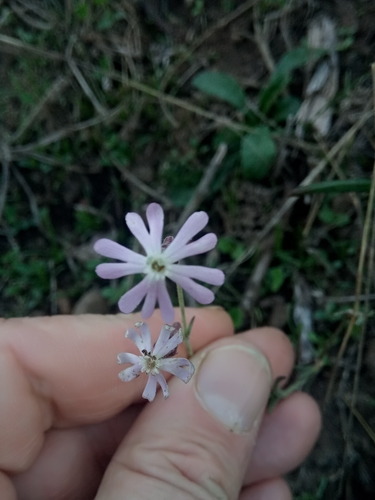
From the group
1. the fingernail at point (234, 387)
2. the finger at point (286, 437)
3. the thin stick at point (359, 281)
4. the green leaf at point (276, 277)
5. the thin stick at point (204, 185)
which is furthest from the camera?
the thin stick at point (204, 185)

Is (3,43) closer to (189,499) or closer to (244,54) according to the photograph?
(244,54)

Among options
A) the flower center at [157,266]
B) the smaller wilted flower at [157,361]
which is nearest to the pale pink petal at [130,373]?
the smaller wilted flower at [157,361]

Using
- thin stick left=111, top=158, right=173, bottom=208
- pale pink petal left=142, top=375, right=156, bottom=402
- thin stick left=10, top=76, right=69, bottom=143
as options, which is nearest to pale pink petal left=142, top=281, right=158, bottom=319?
pale pink petal left=142, top=375, right=156, bottom=402

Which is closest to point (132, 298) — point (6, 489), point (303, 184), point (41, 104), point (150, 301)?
point (150, 301)

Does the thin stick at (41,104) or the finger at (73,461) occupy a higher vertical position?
the thin stick at (41,104)

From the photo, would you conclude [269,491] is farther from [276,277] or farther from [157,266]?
[157,266]

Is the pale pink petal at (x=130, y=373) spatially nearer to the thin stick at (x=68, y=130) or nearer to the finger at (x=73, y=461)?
the finger at (x=73, y=461)
